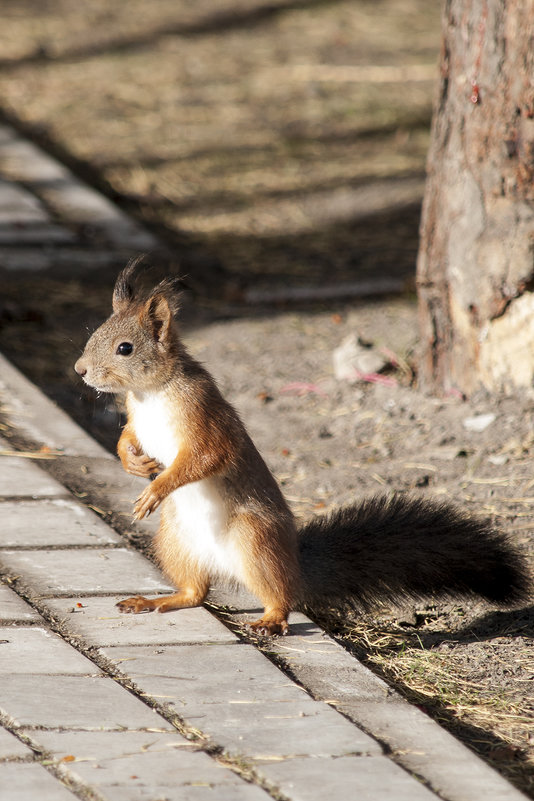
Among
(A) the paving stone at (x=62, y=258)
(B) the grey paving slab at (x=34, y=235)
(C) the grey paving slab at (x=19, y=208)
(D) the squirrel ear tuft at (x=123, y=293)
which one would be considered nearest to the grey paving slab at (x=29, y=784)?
(D) the squirrel ear tuft at (x=123, y=293)

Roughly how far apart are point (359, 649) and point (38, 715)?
1044 mm

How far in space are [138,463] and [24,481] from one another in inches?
37.7

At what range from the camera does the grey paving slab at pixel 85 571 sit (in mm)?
3430

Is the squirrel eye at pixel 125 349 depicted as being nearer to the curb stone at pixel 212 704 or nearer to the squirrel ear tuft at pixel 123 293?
the squirrel ear tuft at pixel 123 293

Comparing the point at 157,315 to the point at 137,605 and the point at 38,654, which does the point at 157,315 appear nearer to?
the point at 137,605

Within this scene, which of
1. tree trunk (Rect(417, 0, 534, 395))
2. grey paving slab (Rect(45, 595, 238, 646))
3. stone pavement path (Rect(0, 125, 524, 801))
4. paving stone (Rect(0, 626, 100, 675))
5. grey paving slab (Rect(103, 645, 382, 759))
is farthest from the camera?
tree trunk (Rect(417, 0, 534, 395))

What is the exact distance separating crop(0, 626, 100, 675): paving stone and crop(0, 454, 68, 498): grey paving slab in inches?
39.7

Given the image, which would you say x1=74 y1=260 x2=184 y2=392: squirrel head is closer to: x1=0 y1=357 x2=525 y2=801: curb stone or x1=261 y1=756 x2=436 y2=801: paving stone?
x1=0 y1=357 x2=525 y2=801: curb stone

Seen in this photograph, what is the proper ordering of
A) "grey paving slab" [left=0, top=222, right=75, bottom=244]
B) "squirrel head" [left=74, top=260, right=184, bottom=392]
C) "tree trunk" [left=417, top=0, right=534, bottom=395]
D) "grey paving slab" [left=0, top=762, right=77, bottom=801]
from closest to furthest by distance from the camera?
"grey paving slab" [left=0, top=762, right=77, bottom=801], "squirrel head" [left=74, top=260, right=184, bottom=392], "tree trunk" [left=417, top=0, right=534, bottom=395], "grey paving slab" [left=0, top=222, right=75, bottom=244]

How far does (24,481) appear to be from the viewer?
417 centimetres

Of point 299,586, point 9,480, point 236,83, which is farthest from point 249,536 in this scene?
point 236,83

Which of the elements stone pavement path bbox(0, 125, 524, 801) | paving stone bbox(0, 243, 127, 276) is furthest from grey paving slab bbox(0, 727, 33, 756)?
paving stone bbox(0, 243, 127, 276)

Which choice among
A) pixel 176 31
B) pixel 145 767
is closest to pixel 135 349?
pixel 145 767

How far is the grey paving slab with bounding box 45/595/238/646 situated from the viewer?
3.14m
